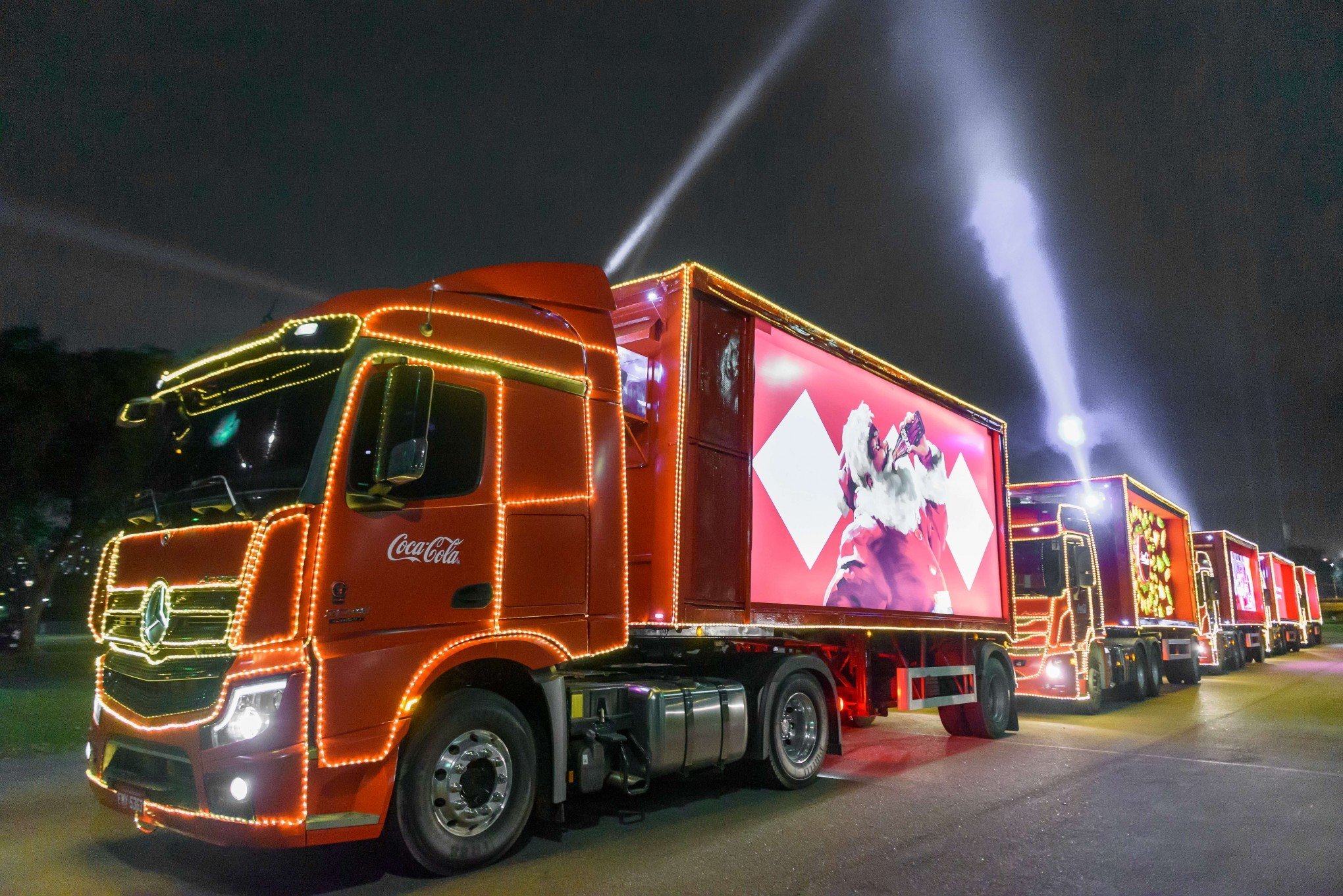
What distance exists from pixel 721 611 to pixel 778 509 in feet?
3.96

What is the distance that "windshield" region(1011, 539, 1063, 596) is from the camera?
45.5 ft

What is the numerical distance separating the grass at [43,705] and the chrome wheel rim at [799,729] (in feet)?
24.9

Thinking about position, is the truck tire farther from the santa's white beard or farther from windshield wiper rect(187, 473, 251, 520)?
windshield wiper rect(187, 473, 251, 520)

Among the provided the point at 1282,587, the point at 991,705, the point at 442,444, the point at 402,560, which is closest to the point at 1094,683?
the point at 991,705

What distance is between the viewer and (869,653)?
30.3 ft

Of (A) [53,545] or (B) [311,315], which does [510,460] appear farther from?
(A) [53,545]

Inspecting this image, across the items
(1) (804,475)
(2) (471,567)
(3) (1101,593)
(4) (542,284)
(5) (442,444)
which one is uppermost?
(4) (542,284)

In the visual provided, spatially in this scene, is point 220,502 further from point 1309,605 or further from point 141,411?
point 1309,605

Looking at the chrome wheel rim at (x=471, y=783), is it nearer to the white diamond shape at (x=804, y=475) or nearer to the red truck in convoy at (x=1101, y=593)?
the white diamond shape at (x=804, y=475)

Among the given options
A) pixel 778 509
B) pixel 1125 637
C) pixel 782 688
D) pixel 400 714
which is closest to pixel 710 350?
pixel 778 509

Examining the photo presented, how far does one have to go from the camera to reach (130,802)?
4.62 m

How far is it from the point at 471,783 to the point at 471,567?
3.97 feet

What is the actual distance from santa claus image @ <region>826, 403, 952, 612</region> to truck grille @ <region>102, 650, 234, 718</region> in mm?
5281

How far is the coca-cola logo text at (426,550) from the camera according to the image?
4703mm
